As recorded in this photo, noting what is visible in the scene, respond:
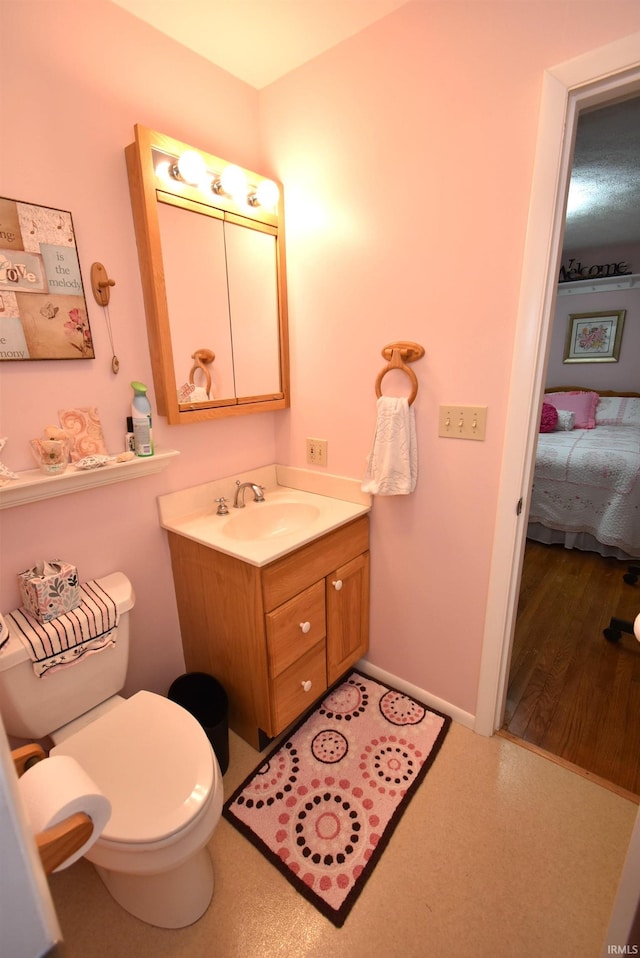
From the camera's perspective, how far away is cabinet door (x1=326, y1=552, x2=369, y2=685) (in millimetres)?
1664

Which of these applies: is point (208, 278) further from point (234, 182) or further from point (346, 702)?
point (346, 702)

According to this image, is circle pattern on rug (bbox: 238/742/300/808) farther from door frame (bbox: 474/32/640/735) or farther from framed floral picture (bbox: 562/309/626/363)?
framed floral picture (bbox: 562/309/626/363)

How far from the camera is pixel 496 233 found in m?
1.26

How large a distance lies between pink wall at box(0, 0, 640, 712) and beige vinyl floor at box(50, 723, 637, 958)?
1.43ft

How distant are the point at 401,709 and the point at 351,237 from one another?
72.8 inches

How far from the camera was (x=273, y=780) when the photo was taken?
1500mm

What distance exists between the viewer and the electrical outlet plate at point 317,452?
1.85 meters

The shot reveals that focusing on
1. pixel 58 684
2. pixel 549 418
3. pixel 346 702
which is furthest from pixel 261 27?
pixel 549 418

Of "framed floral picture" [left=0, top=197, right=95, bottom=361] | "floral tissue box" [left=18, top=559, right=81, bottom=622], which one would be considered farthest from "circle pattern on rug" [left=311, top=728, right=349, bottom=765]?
"framed floral picture" [left=0, top=197, right=95, bottom=361]

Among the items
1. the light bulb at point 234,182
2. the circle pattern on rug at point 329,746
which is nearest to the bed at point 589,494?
the circle pattern on rug at point 329,746

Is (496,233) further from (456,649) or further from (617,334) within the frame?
(617,334)

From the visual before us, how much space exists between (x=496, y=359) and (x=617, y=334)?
413 centimetres

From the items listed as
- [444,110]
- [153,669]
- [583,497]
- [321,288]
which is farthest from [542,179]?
[583,497]

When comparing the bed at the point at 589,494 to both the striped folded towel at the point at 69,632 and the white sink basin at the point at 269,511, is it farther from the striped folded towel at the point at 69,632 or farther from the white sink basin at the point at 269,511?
the striped folded towel at the point at 69,632
